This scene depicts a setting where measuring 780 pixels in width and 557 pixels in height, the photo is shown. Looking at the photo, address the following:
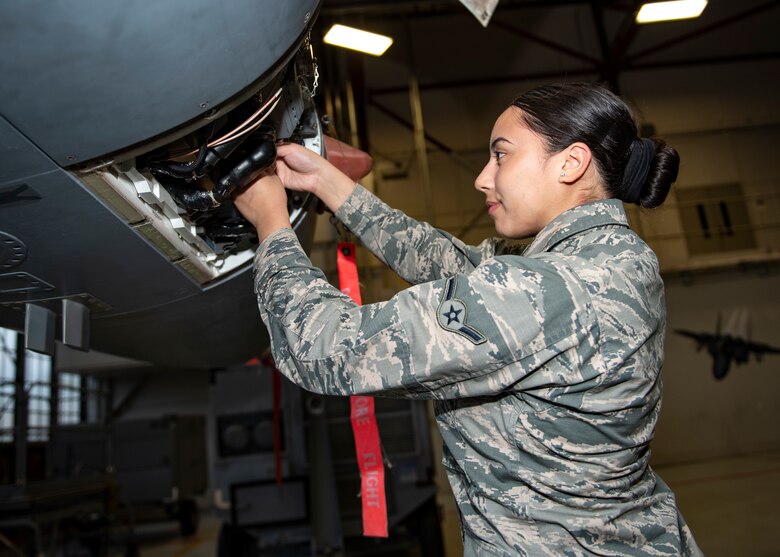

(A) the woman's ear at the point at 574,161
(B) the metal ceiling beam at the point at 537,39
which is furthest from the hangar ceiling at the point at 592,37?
(A) the woman's ear at the point at 574,161

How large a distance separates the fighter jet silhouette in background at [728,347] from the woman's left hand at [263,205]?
1105 cm

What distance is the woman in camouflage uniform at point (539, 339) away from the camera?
932mm

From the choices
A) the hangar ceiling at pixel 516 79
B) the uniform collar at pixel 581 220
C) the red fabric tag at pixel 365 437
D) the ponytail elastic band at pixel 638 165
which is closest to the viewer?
the uniform collar at pixel 581 220

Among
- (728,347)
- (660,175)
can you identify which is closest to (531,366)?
(660,175)

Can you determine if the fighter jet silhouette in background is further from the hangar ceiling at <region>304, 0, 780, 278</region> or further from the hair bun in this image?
the hair bun

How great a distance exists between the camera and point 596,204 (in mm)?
1131

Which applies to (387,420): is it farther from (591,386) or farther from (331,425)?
(591,386)

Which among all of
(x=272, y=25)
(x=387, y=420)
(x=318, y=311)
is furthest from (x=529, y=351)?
(x=387, y=420)

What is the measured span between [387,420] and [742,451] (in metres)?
8.87

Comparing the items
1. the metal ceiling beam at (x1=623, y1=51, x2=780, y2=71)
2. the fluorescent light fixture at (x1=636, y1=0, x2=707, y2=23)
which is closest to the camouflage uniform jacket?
the fluorescent light fixture at (x1=636, y1=0, x2=707, y2=23)

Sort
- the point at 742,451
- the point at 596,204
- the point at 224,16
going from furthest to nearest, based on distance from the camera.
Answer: the point at 742,451
the point at 596,204
the point at 224,16

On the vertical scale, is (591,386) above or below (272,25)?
below

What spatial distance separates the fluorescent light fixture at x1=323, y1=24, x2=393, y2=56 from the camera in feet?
20.1

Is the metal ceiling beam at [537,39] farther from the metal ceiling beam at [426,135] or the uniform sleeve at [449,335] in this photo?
the uniform sleeve at [449,335]
